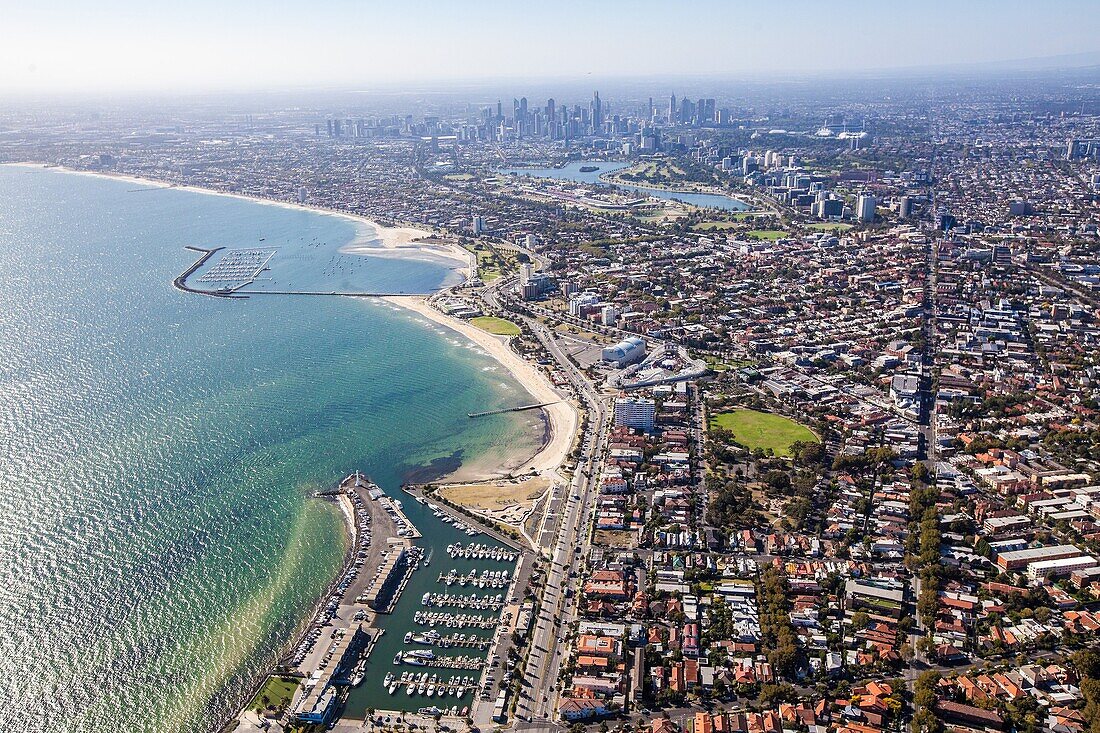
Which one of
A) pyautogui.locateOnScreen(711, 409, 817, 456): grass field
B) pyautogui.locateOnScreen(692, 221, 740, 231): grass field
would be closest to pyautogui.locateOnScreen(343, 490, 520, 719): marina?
pyautogui.locateOnScreen(711, 409, 817, 456): grass field

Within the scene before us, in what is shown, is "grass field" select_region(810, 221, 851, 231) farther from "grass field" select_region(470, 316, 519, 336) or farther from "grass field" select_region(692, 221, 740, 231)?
"grass field" select_region(470, 316, 519, 336)

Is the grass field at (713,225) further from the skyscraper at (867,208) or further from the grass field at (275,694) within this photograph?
the grass field at (275,694)

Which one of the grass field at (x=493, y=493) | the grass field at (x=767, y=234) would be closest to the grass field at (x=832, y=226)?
the grass field at (x=767, y=234)

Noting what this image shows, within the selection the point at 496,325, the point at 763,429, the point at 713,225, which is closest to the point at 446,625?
the point at 763,429

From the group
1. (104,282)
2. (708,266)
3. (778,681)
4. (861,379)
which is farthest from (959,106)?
(778,681)

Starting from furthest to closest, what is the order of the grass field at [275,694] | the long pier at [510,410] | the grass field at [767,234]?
the grass field at [767,234] → the long pier at [510,410] → the grass field at [275,694]
